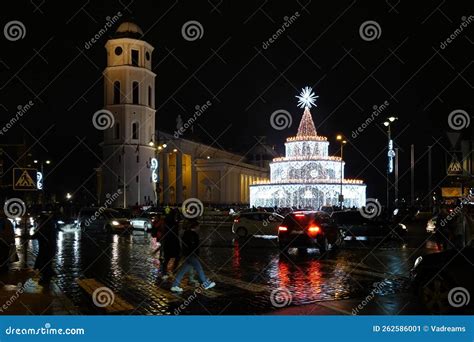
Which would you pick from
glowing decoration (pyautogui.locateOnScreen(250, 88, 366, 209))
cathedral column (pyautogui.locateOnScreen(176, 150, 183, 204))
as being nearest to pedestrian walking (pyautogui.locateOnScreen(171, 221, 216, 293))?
glowing decoration (pyautogui.locateOnScreen(250, 88, 366, 209))

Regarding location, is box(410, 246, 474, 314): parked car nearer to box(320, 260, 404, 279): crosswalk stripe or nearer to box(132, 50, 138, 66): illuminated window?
box(320, 260, 404, 279): crosswalk stripe

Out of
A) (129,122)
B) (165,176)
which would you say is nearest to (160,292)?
(129,122)

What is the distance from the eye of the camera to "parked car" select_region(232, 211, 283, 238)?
30.7m

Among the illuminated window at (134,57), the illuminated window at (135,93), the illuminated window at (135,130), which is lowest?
the illuminated window at (135,130)

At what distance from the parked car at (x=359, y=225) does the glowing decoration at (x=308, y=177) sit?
103ft

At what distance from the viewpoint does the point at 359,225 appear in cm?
2717

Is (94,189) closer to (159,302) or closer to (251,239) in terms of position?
(251,239)

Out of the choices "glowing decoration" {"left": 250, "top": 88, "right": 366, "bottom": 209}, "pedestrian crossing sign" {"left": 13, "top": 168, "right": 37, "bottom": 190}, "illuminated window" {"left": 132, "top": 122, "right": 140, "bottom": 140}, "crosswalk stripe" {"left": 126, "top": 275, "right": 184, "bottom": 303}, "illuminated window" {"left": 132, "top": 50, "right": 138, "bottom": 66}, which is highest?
"illuminated window" {"left": 132, "top": 50, "right": 138, "bottom": 66}

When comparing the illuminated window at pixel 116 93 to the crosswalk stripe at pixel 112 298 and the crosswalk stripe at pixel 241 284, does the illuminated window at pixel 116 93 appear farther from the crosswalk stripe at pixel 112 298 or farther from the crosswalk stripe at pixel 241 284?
the crosswalk stripe at pixel 112 298

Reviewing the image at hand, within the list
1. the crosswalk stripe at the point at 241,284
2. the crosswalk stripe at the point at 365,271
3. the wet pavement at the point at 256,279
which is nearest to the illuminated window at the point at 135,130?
the wet pavement at the point at 256,279

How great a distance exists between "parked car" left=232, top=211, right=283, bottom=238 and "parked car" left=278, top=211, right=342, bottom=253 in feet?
25.5

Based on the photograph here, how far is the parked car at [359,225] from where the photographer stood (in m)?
27.0

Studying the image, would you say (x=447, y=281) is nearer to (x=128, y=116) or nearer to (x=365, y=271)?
(x=365, y=271)

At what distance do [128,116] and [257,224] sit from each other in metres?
52.0
